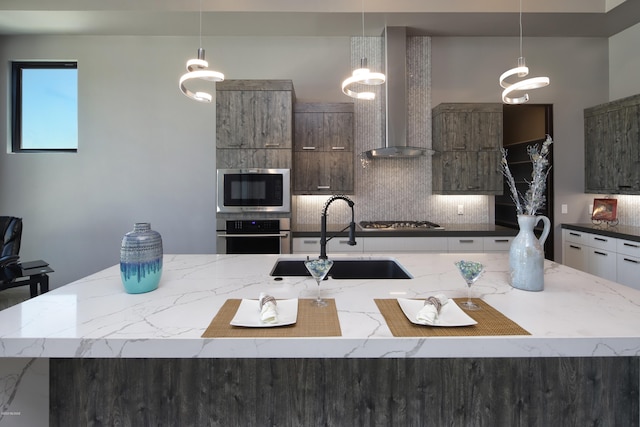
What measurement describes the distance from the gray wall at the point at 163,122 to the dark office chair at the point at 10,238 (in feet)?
2.16

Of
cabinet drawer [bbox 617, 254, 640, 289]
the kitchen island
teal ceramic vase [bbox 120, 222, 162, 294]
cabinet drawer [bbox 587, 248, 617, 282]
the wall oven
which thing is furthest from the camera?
the wall oven

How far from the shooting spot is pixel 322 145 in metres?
3.83

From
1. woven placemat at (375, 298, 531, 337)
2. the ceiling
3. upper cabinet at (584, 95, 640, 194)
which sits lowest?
woven placemat at (375, 298, 531, 337)

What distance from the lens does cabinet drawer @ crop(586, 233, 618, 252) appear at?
3232mm

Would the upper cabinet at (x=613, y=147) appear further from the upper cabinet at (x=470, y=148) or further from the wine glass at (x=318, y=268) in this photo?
the wine glass at (x=318, y=268)

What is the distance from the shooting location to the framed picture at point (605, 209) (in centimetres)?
374

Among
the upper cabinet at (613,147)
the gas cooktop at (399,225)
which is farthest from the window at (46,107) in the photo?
the upper cabinet at (613,147)

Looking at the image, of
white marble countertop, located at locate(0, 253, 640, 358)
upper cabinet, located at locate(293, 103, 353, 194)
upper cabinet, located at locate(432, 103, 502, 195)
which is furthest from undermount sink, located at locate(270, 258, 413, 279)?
upper cabinet, located at locate(432, 103, 502, 195)

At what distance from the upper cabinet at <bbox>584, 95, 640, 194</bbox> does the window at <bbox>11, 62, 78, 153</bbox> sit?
614cm

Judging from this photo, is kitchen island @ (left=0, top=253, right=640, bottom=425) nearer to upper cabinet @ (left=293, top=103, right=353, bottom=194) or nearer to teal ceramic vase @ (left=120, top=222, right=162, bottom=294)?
teal ceramic vase @ (left=120, top=222, right=162, bottom=294)

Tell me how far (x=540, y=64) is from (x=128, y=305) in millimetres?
4972

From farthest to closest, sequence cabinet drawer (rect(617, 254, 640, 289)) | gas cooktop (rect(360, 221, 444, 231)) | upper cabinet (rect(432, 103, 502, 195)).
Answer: upper cabinet (rect(432, 103, 502, 195)), gas cooktop (rect(360, 221, 444, 231)), cabinet drawer (rect(617, 254, 640, 289))

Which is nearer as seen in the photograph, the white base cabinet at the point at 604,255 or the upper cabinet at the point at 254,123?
the white base cabinet at the point at 604,255

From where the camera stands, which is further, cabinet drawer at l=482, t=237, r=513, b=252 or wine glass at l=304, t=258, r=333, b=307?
cabinet drawer at l=482, t=237, r=513, b=252
